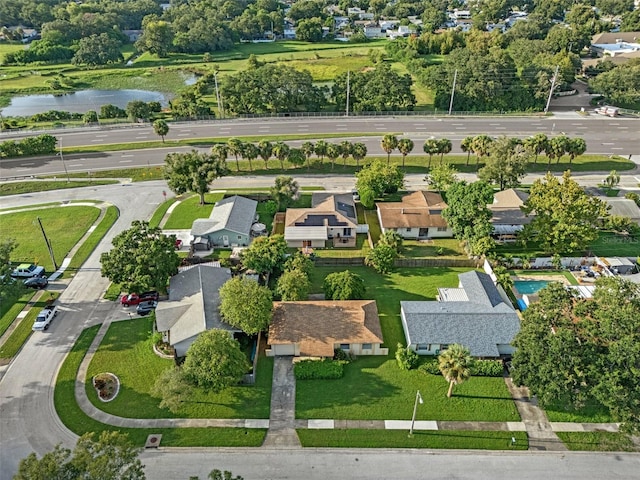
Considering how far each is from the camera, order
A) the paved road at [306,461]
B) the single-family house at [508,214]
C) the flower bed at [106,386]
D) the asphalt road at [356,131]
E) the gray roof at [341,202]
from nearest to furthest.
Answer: the paved road at [306,461]
the flower bed at [106,386]
the single-family house at [508,214]
the gray roof at [341,202]
the asphalt road at [356,131]

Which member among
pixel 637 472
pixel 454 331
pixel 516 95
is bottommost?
pixel 637 472

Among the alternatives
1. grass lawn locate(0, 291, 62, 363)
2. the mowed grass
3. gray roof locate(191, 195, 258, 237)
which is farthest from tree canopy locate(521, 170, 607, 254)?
the mowed grass

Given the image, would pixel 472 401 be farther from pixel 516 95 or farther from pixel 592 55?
pixel 592 55

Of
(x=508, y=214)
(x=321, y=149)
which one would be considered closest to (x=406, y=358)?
(x=508, y=214)

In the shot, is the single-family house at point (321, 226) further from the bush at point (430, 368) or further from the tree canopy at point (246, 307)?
the bush at point (430, 368)

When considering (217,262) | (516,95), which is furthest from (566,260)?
(516,95)

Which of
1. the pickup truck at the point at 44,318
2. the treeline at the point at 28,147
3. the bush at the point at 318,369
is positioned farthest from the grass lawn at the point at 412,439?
the treeline at the point at 28,147
